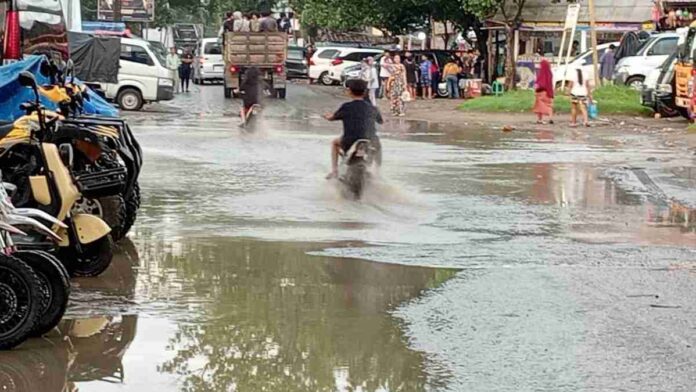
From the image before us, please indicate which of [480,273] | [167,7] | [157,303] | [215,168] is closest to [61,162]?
[157,303]

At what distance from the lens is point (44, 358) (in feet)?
22.9

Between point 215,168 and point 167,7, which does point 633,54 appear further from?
point 167,7

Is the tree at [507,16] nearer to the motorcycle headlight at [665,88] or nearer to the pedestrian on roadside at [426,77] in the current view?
the pedestrian on roadside at [426,77]

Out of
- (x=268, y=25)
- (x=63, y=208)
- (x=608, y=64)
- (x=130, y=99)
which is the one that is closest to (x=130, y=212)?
(x=63, y=208)

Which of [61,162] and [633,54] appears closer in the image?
[61,162]

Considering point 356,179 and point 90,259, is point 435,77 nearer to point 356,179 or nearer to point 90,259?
point 356,179

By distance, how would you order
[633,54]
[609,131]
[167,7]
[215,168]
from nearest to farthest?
[215,168] → [609,131] → [633,54] → [167,7]

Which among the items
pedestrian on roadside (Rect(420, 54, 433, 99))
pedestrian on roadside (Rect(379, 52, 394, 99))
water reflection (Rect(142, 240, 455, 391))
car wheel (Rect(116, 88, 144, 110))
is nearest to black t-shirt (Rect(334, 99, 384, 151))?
water reflection (Rect(142, 240, 455, 391))

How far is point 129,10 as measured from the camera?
62.5 meters

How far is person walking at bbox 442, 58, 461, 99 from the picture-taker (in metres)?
41.3

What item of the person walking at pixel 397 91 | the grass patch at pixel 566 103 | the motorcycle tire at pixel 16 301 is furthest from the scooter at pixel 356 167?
the grass patch at pixel 566 103

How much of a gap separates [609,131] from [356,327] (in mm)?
19864

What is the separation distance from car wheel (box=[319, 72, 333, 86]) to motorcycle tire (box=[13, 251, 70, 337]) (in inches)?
1778

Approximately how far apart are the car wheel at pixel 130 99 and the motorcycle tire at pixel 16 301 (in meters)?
25.4
